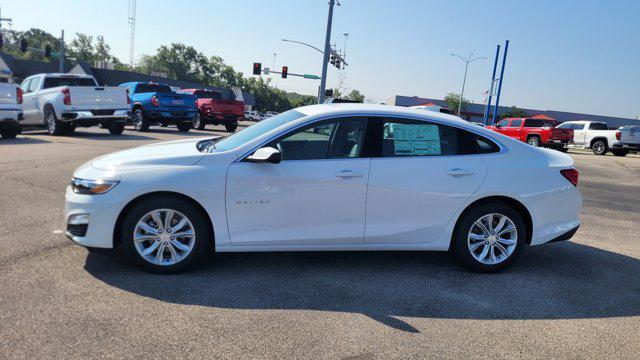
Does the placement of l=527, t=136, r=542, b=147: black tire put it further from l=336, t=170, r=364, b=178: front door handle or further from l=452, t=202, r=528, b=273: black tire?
l=336, t=170, r=364, b=178: front door handle

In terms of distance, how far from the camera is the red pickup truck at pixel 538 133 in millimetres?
25062

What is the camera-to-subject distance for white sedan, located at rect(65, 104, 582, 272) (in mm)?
4145

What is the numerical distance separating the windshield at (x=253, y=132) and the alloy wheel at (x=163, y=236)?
0.76 metres

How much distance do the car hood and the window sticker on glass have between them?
5.89 feet

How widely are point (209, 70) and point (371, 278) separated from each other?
153746 millimetres

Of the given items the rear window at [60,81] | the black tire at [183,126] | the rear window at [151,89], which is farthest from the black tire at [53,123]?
the black tire at [183,126]

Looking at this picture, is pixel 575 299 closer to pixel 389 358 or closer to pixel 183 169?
pixel 389 358

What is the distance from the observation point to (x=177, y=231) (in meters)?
4.21

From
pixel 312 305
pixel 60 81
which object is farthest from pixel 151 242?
pixel 60 81

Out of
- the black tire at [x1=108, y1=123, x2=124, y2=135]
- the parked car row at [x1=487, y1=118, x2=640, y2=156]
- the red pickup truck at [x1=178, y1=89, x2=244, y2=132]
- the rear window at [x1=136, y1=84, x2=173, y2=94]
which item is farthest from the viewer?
the parked car row at [x1=487, y1=118, x2=640, y2=156]

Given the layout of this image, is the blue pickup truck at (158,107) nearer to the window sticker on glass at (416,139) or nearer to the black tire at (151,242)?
the black tire at (151,242)

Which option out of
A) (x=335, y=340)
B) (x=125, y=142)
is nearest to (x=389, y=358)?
→ (x=335, y=340)

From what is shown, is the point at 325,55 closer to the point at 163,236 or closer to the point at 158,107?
the point at 158,107

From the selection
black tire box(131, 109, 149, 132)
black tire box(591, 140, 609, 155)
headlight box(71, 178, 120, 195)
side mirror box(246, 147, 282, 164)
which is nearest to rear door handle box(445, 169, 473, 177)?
side mirror box(246, 147, 282, 164)
